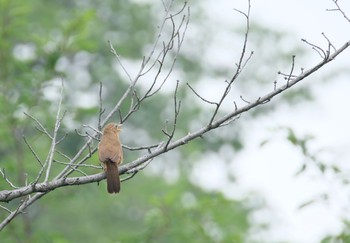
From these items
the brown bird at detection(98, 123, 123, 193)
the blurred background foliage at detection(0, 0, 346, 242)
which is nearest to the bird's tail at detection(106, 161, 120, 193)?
the brown bird at detection(98, 123, 123, 193)

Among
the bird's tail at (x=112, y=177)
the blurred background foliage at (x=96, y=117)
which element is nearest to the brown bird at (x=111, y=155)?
the bird's tail at (x=112, y=177)

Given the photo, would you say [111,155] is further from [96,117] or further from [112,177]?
[96,117]

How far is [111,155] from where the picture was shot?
6691 millimetres

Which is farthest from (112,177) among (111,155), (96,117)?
(96,117)

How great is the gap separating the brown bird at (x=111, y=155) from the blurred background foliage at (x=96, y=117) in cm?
380

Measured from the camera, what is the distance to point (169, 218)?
1170cm

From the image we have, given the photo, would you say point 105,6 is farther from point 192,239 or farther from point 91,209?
point 192,239

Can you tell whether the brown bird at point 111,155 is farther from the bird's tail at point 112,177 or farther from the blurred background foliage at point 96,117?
the blurred background foliage at point 96,117

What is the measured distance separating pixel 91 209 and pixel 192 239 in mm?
9720

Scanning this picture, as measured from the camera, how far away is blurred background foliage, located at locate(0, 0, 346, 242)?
38.3ft

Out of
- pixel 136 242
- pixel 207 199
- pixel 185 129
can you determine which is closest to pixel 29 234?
pixel 136 242

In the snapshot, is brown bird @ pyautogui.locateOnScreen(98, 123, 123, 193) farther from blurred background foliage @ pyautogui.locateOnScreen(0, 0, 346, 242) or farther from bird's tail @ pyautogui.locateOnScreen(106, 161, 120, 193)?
blurred background foliage @ pyautogui.locateOnScreen(0, 0, 346, 242)

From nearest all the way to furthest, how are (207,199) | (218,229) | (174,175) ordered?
1. (207,199)
2. (218,229)
3. (174,175)

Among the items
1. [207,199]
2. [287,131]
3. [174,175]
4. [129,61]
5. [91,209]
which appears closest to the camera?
[287,131]
